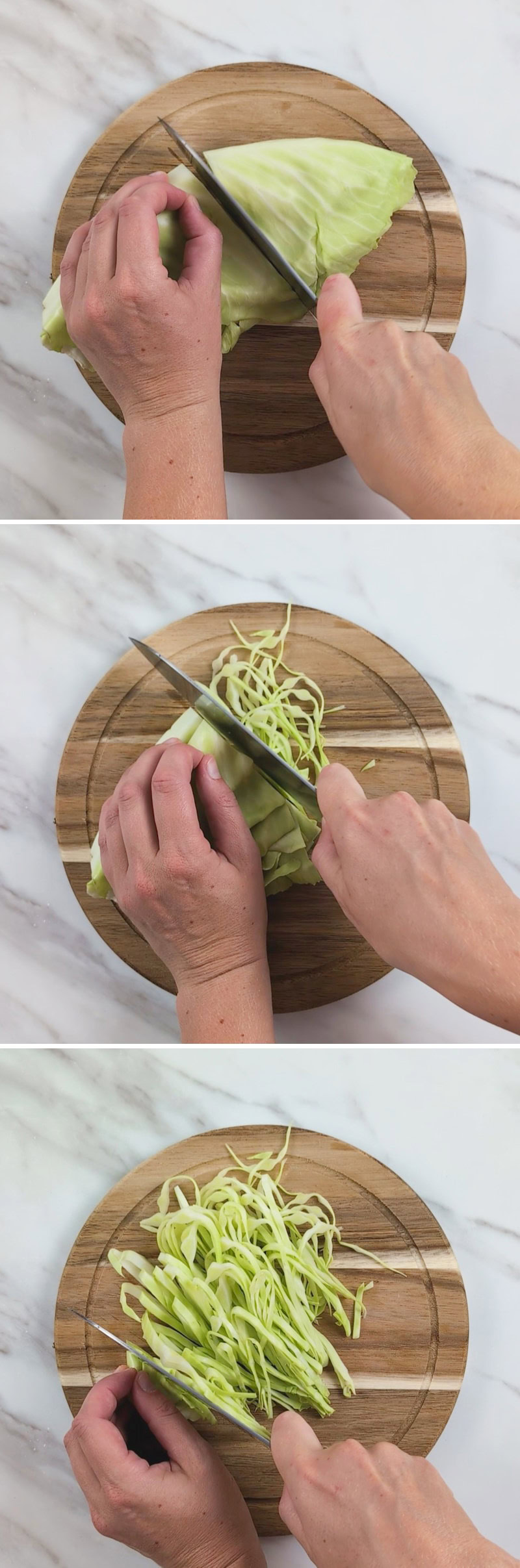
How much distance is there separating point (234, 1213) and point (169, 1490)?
36 centimetres

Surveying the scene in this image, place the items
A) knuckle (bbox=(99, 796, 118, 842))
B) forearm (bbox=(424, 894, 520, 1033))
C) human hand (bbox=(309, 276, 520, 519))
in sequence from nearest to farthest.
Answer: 1. forearm (bbox=(424, 894, 520, 1033))
2. human hand (bbox=(309, 276, 520, 519))
3. knuckle (bbox=(99, 796, 118, 842))

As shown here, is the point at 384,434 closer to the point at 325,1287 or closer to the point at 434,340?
the point at 434,340

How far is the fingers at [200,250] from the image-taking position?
4.21ft

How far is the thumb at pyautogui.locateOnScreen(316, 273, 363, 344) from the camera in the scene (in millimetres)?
1277

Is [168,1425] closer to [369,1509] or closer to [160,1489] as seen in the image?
[160,1489]

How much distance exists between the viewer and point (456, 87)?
1.41m

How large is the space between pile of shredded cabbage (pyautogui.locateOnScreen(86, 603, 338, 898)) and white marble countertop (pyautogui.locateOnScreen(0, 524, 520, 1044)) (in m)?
0.10

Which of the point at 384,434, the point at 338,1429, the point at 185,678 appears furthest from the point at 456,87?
the point at 338,1429

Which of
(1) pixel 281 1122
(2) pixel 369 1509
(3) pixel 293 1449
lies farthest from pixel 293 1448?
(1) pixel 281 1122

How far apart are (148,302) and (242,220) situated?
0.17 m

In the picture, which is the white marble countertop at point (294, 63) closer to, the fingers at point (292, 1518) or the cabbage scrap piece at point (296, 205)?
the cabbage scrap piece at point (296, 205)

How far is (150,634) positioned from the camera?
4.67 ft

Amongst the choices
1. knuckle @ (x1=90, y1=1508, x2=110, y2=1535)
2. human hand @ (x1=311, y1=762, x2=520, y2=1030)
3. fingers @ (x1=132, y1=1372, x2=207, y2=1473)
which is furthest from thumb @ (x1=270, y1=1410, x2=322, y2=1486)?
human hand @ (x1=311, y1=762, x2=520, y2=1030)

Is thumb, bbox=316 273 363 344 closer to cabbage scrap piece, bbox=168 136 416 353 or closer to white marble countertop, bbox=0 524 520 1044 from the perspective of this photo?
cabbage scrap piece, bbox=168 136 416 353
